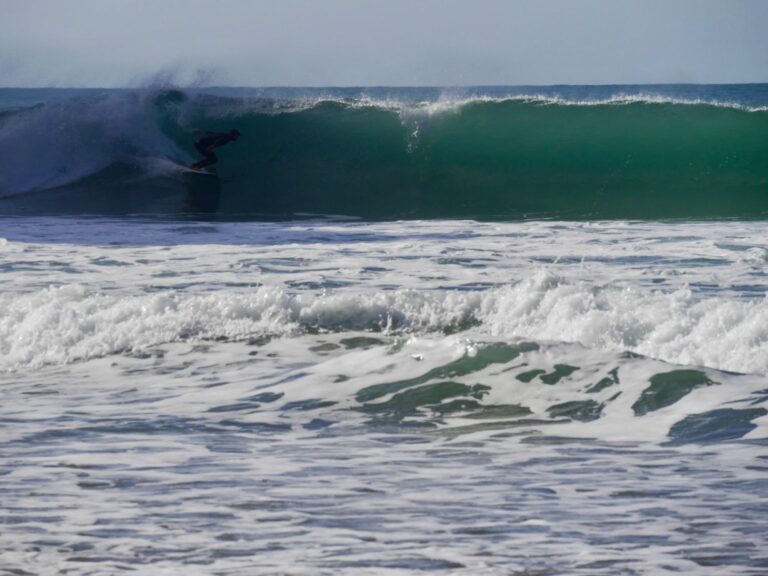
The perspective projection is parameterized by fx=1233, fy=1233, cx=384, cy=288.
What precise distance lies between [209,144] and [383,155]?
9.72 feet

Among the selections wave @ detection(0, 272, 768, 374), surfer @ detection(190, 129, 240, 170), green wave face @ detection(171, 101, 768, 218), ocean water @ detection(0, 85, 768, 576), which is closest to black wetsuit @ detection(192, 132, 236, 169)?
surfer @ detection(190, 129, 240, 170)

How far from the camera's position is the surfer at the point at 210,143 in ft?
67.3

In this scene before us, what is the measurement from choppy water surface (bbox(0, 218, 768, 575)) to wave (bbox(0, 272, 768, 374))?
0.07 ft

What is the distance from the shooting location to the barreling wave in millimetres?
18062

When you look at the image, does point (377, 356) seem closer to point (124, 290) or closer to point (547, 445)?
point (547, 445)

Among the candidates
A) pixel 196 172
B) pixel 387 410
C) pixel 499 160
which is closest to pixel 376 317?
pixel 387 410

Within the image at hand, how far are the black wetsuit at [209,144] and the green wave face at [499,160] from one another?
0.78 feet

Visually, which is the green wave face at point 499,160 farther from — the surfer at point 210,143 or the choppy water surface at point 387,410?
the choppy water surface at point 387,410

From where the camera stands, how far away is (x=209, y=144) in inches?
822

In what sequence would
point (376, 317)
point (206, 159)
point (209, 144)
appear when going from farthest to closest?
1. point (209, 144)
2. point (206, 159)
3. point (376, 317)

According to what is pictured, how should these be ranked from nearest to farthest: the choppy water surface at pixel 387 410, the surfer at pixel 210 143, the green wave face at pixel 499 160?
the choppy water surface at pixel 387 410
the green wave face at pixel 499 160
the surfer at pixel 210 143

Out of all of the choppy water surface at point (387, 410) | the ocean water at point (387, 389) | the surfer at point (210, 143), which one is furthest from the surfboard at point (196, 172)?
the choppy water surface at point (387, 410)

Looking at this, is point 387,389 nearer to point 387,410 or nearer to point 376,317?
point 387,410

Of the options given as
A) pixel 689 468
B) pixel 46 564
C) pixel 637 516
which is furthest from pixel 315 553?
pixel 689 468
